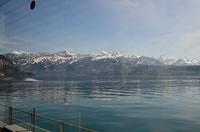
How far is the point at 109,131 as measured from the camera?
47.8 metres

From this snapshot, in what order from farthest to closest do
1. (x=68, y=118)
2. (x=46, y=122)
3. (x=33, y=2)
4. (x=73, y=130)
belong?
(x=68, y=118) → (x=46, y=122) → (x=73, y=130) → (x=33, y=2)

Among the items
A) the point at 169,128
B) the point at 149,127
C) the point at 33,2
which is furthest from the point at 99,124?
the point at 33,2

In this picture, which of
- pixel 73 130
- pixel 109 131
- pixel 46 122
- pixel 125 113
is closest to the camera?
pixel 73 130

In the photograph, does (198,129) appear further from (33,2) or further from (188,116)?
(33,2)

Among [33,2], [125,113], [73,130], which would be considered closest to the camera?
[33,2]

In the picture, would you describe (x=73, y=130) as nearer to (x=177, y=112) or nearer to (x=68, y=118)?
(x=68, y=118)

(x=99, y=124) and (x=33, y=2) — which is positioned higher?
(x=33, y=2)

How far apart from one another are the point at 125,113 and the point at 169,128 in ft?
64.8

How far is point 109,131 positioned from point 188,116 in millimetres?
24060

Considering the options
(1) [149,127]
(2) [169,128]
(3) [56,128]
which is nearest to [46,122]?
(3) [56,128]

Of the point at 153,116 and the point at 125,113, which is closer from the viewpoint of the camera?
the point at 153,116

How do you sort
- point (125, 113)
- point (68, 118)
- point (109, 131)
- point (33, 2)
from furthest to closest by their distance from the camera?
point (125, 113)
point (68, 118)
point (109, 131)
point (33, 2)

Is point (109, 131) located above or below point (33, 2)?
below

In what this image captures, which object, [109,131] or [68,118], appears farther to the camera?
[68,118]
